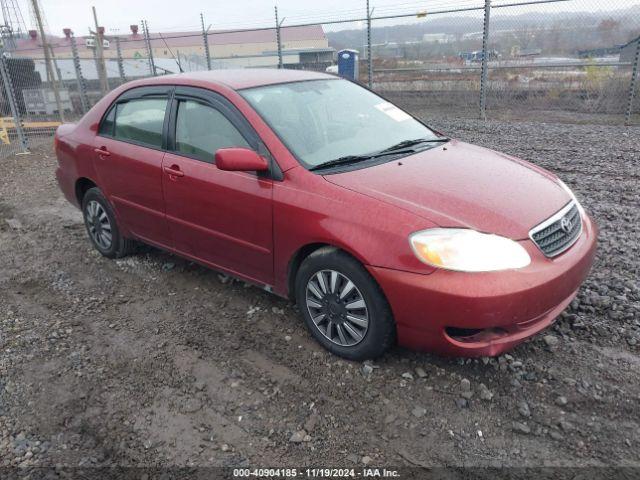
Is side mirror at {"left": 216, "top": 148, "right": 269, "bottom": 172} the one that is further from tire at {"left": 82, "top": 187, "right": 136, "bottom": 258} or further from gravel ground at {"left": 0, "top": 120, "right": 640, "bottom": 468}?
tire at {"left": 82, "top": 187, "right": 136, "bottom": 258}

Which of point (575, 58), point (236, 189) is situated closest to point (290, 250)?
point (236, 189)

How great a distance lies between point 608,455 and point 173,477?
80.2 inches

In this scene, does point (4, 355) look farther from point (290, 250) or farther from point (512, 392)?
point (512, 392)

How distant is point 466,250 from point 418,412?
0.90 meters

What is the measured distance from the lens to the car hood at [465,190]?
9.23 feet

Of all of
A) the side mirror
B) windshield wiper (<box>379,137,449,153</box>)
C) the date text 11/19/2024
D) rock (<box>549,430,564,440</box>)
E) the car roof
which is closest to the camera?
the date text 11/19/2024

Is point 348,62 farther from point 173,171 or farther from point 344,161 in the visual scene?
point 344,161

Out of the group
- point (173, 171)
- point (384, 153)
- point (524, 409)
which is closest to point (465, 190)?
point (384, 153)

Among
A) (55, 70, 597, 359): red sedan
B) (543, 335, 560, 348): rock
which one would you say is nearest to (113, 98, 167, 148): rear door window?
(55, 70, 597, 359): red sedan

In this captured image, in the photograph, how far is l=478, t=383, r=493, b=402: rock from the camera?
281 cm

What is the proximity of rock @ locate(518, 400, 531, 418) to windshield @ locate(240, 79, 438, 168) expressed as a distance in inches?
71.2

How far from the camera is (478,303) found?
2.59 m

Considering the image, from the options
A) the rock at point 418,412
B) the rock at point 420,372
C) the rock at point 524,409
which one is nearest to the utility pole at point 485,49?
the rock at point 420,372

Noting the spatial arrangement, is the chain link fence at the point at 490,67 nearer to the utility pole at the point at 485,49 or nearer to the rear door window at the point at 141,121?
the utility pole at the point at 485,49
